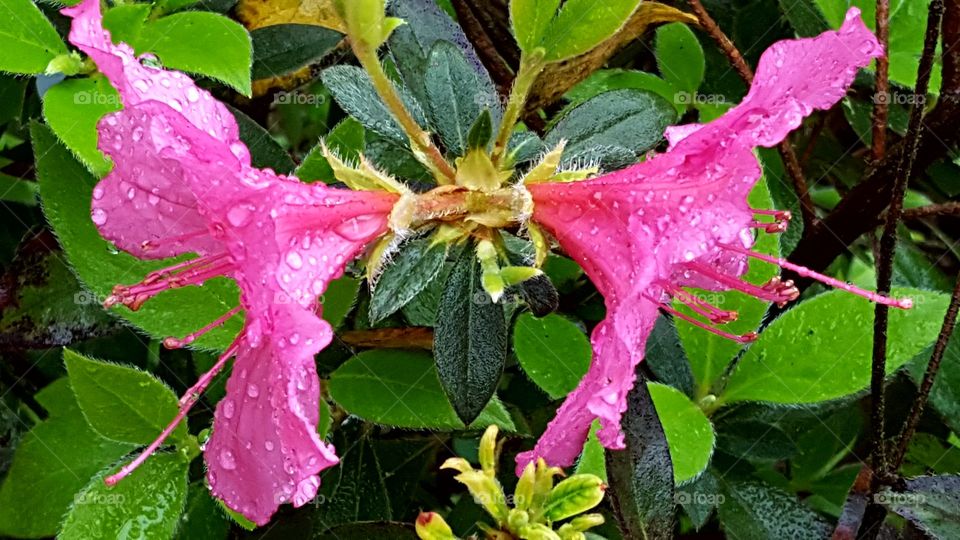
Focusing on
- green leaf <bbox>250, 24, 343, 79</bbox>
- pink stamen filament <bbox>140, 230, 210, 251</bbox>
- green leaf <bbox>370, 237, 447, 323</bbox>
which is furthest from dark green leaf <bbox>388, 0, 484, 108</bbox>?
pink stamen filament <bbox>140, 230, 210, 251</bbox>

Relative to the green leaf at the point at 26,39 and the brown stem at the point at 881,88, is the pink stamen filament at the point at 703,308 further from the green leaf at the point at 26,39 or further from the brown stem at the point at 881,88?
the green leaf at the point at 26,39

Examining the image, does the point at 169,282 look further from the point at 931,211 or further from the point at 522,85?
the point at 931,211

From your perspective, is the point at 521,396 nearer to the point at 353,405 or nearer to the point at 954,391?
the point at 353,405

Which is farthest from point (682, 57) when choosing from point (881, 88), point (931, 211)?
Answer: point (931, 211)

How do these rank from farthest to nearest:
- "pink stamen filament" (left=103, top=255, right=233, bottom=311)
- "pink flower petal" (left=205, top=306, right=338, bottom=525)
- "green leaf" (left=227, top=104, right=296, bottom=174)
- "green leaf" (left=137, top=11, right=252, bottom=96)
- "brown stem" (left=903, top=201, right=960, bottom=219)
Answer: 1. "brown stem" (left=903, top=201, right=960, bottom=219)
2. "green leaf" (left=227, top=104, right=296, bottom=174)
3. "green leaf" (left=137, top=11, right=252, bottom=96)
4. "pink stamen filament" (left=103, top=255, right=233, bottom=311)
5. "pink flower petal" (left=205, top=306, right=338, bottom=525)

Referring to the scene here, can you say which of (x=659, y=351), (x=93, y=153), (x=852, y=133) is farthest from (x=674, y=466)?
(x=852, y=133)

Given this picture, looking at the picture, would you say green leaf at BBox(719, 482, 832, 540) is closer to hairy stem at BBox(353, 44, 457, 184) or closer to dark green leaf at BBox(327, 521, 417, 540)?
dark green leaf at BBox(327, 521, 417, 540)

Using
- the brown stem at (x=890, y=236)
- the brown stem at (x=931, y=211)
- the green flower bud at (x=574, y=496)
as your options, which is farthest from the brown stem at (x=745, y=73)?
→ the green flower bud at (x=574, y=496)
